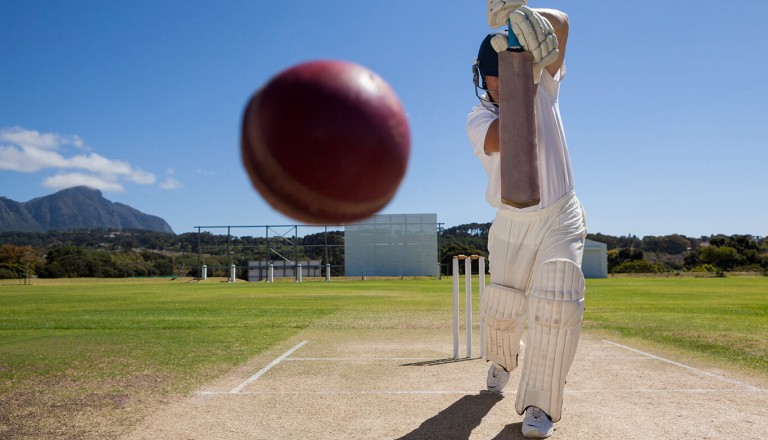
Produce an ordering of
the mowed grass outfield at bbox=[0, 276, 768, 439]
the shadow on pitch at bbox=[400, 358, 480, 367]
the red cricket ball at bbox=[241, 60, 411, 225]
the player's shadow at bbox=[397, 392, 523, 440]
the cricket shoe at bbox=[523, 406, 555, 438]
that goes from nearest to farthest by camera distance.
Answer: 1. the red cricket ball at bbox=[241, 60, 411, 225]
2. the cricket shoe at bbox=[523, 406, 555, 438]
3. the player's shadow at bbox=[397, 392, 523, 440]
4. the mowed grass outfield at bbox=[0, 276, 768, 439]
5. the shadow on pitch at bbox=[400, 358, 480, 367]

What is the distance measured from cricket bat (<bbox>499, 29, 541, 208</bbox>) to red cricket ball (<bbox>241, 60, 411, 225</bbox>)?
124cm

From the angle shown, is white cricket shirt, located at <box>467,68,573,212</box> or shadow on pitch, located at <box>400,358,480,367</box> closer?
white cricket shirt, located at <box>467,68,573,212</box>

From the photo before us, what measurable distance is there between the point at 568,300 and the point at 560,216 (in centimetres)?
57

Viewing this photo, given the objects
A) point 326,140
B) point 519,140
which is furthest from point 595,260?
point 326,140

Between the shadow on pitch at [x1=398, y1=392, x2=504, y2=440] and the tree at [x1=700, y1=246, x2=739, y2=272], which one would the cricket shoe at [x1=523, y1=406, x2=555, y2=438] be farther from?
the tree at [x1=700, y1=246, x2=739, y2=272]

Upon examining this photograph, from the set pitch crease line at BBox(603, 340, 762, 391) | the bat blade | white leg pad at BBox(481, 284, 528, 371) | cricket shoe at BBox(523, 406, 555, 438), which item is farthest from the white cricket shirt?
pitch crease line at BBox(603, 340, 762, 391)

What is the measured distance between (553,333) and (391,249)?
43593mm

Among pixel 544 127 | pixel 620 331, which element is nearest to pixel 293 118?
pixel 544 127

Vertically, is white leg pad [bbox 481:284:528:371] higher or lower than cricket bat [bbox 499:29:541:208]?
lower

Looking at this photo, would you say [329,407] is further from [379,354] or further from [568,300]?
[379,354]

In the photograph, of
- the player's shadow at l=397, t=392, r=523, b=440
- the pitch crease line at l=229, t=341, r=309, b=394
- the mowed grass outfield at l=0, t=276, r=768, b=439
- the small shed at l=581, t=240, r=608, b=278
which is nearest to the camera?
the player's shadow at l=397, t=392, r=523, b=440

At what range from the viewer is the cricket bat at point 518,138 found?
3215 mm

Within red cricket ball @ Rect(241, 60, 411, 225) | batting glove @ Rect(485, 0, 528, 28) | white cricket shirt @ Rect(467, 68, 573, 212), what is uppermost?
batting glove @ Rect(485, 0, 528, 28)

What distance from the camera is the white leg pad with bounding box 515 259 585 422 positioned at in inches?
145
